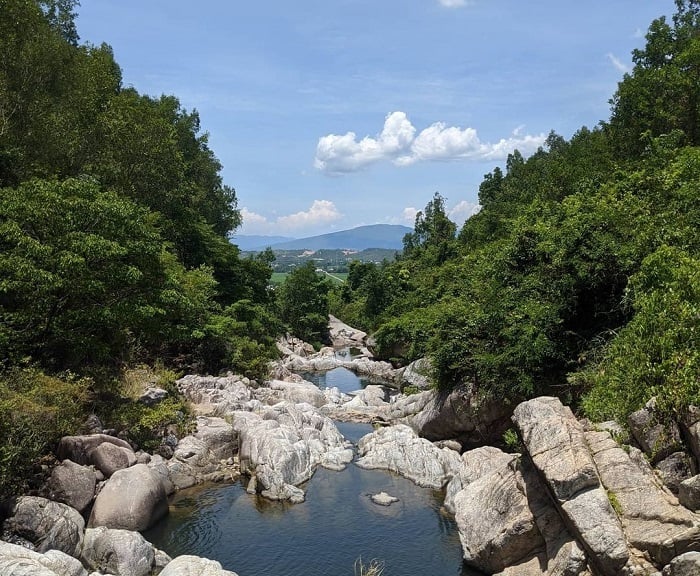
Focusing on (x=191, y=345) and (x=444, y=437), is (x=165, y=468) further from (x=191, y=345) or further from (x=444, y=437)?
(x=191, y=345)

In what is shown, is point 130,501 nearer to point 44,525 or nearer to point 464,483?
point 44,525

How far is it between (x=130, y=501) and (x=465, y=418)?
13066 millimetres

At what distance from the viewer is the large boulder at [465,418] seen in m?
23.5

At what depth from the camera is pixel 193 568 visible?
531 inches

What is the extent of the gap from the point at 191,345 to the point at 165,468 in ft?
58.5

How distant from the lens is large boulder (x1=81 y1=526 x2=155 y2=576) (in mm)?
14680

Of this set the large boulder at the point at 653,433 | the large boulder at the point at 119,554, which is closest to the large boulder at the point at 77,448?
the large boulder at the point at 119,554

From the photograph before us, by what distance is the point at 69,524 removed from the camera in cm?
1563

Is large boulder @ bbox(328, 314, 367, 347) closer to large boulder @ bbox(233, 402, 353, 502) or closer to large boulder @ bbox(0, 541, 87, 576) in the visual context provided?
large boulder @ bbox(233, 402, 353, 502)

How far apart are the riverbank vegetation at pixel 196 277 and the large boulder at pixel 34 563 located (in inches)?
134

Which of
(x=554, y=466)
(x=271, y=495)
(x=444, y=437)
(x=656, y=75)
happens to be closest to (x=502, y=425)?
(x=444, y=437)

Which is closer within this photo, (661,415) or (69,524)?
(661,415)

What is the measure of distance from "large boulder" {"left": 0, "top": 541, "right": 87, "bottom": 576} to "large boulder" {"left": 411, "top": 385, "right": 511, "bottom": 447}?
15.2m

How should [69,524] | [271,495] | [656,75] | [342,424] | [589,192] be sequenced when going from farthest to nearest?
[656,75] → [589,192] → [342,424] → [271,495] → [69,524]
